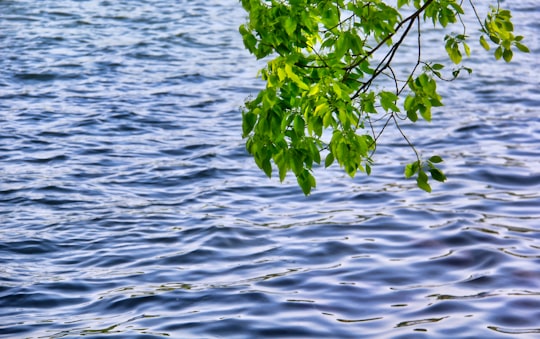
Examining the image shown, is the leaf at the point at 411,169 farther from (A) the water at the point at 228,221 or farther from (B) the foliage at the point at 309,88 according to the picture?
(A) the water at the point at 228,221

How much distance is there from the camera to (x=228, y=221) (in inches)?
411

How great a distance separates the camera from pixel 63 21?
862 inches

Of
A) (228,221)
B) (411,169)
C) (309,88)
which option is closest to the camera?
(309,88)

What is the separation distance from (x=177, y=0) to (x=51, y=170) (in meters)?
13.6

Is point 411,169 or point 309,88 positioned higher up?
point 309,88

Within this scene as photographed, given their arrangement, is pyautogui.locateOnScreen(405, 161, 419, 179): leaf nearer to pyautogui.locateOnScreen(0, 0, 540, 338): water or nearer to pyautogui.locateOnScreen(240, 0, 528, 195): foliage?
pyautogui.locateOnScreen(240, 0, 528, 195): foliage

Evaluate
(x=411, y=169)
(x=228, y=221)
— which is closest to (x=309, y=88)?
(x=411, y=169)

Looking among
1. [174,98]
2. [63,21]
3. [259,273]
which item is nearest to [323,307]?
[259,273]

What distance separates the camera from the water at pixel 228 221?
7.88 metres

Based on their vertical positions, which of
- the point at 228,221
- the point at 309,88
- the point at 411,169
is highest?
the point at 309,88

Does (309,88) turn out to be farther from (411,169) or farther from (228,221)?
(228,221)

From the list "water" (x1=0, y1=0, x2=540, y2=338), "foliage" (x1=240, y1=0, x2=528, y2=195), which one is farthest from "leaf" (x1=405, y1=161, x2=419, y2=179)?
"water" (x1=0, y1=0, x2=540, y2=338)

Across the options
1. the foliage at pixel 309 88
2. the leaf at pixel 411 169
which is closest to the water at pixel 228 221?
the leaf at pixel 411 169

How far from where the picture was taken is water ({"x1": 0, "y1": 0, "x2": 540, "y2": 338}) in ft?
25.8
